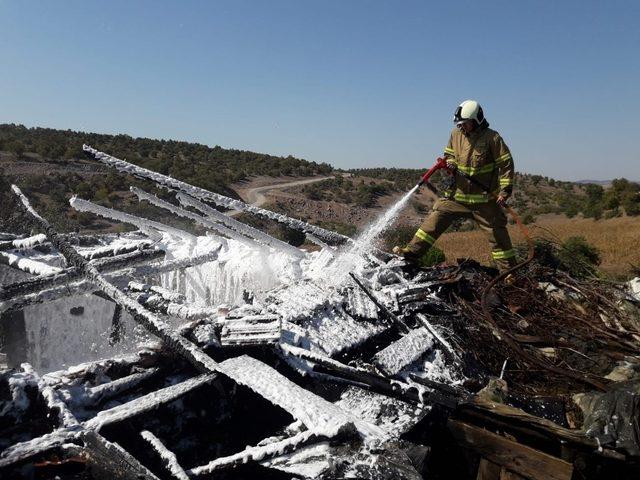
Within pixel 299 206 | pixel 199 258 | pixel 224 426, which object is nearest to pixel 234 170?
pixel 299 206

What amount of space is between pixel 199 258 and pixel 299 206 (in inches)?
1025

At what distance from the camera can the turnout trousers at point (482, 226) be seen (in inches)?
187

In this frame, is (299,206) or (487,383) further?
(299,206)

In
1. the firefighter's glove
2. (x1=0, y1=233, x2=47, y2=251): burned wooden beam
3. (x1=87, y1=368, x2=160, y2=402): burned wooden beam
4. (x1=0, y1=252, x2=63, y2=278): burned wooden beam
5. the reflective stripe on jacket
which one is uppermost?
the reflective stripe on jacket

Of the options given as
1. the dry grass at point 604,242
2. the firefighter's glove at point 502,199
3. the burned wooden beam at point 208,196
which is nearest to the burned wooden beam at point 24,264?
the burned wooden beam at point 208,196

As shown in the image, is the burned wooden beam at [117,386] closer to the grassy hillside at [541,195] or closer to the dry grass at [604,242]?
the dry grass at [604,242]

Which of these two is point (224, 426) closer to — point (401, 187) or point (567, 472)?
point (567, 472)

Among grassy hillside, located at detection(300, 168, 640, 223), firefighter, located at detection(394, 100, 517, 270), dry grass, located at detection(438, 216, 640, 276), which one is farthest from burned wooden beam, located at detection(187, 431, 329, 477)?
grassy hillside, located at detection(300, 168, 640, 223)

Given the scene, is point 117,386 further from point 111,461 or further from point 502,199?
point 502,199

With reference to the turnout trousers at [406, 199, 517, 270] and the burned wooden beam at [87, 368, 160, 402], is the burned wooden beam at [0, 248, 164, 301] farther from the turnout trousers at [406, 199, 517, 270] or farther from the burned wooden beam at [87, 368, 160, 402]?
the turnout trousers at [406, 199, 517, 270]

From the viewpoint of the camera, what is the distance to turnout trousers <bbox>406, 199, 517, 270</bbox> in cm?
475

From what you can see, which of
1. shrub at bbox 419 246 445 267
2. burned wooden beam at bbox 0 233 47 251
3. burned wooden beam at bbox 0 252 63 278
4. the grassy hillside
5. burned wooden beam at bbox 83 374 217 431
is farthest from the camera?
the grassy hillside

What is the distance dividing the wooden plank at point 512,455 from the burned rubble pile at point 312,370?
→ 0.04 ft

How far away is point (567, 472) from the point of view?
2.00 m
